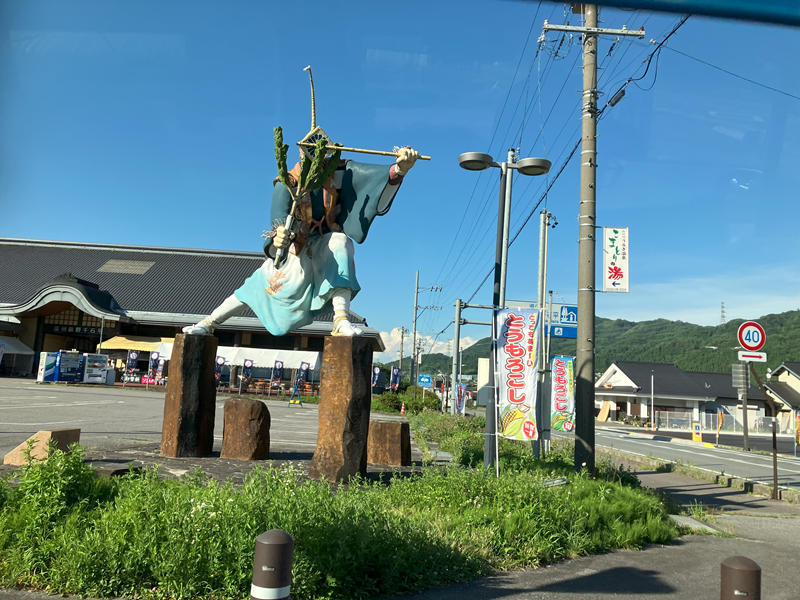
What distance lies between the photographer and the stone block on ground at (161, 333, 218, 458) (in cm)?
843

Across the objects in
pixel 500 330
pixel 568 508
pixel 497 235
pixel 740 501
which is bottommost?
pixel 740 501

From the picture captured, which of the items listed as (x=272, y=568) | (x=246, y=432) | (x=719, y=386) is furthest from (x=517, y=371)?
(x=719, y=386)

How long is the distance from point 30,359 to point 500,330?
120ft

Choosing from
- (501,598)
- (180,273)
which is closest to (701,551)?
(501,598)

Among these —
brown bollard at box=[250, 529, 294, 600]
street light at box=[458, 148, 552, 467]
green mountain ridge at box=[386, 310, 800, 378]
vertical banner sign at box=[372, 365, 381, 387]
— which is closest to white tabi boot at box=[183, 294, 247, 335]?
street light at box=[458, 148, 552, 467]

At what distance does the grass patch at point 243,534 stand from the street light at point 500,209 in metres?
1.86

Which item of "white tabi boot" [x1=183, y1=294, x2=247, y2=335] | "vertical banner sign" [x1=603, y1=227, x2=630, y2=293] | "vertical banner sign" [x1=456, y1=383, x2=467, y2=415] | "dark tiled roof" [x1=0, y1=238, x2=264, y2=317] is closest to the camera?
"white tabi boot" [x1=183, y1=294, x2=247, y2=335]

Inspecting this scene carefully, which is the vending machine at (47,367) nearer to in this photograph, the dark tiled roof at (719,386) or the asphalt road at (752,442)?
the asphalt road at (752,442)

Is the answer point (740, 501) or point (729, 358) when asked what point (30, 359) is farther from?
point (729, 358)

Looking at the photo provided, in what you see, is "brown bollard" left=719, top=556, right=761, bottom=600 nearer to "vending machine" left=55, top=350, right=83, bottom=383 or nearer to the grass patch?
the grass patch

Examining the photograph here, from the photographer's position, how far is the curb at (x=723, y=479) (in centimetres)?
1041

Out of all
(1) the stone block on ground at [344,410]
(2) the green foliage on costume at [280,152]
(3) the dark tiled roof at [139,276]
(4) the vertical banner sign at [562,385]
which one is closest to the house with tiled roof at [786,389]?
(4) the vertical banner sign at [562,385]

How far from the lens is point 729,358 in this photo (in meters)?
76.2

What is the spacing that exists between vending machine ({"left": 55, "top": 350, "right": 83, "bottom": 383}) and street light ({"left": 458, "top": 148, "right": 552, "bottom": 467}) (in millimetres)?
26214
